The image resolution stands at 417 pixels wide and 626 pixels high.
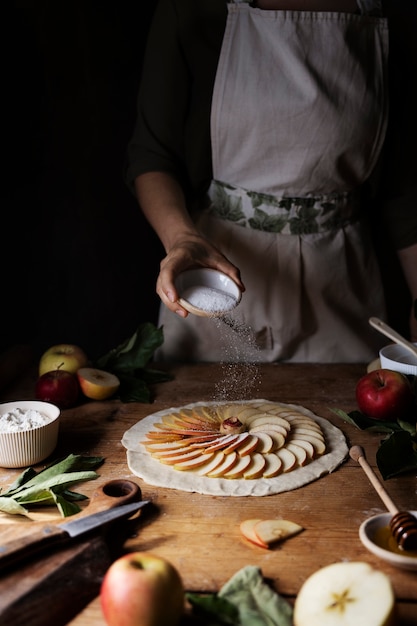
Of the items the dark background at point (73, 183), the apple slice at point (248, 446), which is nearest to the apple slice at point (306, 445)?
the apple slice at point (248, 446)

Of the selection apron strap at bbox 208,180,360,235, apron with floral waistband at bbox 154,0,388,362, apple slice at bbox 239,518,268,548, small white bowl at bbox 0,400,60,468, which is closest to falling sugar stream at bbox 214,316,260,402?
apron with floral waistband at bbox 154,0,388,362

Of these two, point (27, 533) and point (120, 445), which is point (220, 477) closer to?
point (120, 445)

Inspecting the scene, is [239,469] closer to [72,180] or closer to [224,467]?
[224,467]

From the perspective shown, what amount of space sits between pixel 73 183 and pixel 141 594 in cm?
250

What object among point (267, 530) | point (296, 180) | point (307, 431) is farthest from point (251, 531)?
point (296, 180)

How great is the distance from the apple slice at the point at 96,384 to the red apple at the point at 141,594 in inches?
40.4

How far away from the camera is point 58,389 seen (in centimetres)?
203

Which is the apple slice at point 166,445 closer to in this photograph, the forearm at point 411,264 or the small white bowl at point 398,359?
the small white bowl at point 398,359

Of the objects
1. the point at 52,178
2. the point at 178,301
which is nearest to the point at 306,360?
the point at 178,301

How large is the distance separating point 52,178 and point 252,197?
1.19m

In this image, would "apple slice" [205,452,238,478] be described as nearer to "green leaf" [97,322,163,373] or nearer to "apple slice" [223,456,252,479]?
"apple slice" [223,456,252,479]

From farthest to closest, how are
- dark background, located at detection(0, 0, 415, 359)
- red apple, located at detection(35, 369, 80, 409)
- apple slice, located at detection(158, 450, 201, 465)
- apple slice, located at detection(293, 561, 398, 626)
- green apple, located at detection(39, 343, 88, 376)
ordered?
dark background, located at detection(0, 0, 415, 359)
green apple, located at detection(39, 343, 88, 376)
red apple, located at detection(35, 369, 80, 409)
apple slice, located at detection(158, 450, 201, 465)
apple slice, located at detection(293, 561, 398, 626)

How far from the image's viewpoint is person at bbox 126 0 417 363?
2326mm

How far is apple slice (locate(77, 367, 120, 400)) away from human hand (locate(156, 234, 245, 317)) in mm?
354
